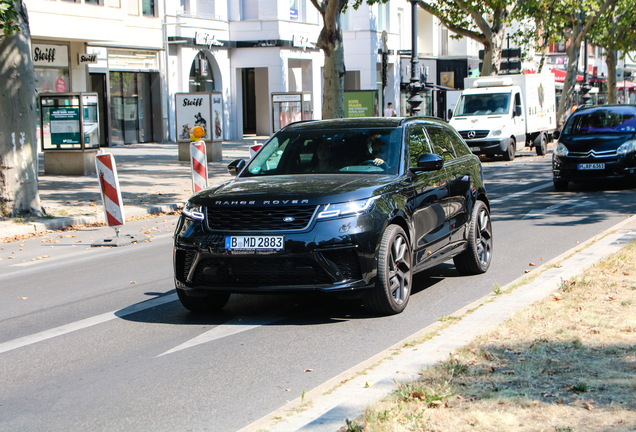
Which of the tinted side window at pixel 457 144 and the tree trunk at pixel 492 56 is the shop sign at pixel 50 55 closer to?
the tree trunk at pixel 492 56

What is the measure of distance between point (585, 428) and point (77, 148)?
1891 cm

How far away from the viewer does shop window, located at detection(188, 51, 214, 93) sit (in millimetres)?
38000

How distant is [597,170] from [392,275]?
1216 centimetres

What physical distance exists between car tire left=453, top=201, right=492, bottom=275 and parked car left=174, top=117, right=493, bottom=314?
21.0 inches

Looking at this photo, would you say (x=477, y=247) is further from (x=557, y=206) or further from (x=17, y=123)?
(x=17, y=123)

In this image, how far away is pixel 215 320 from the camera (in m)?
7.00

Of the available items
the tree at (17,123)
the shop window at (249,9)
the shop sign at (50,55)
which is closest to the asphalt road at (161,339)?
the tree at (17,123)

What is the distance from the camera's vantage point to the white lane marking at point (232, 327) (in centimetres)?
623

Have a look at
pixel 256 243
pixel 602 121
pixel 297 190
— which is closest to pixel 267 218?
pixel 256 243

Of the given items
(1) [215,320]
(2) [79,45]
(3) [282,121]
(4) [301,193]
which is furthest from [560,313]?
(2) [79,45]

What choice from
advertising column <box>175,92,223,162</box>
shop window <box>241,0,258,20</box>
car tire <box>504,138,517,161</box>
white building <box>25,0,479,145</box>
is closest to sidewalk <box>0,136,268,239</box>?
advertising column <box>175,92,223,162</box>

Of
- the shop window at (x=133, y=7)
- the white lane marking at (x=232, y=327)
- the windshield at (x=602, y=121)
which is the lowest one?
the white lane marking at (x=232, y=327)

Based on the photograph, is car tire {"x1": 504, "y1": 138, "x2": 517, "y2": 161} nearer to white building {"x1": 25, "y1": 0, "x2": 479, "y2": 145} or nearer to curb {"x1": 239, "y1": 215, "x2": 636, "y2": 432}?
white building {"x1": 25, "y1": 0, "x2": 479, "y2": 145}

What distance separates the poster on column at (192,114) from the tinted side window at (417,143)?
58.7ft
